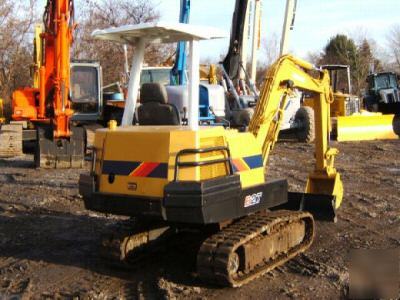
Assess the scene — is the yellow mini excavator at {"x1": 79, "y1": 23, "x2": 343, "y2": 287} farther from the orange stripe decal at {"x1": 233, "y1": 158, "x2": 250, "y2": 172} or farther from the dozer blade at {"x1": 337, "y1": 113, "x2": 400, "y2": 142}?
the dozer blade at {"x1": 337, "y1": 113, "x2": 400, "y2": 142}

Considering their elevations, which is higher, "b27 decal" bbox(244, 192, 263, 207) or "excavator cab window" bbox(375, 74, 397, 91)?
"excavator cab window" bbox(375, 74, 397, 91)

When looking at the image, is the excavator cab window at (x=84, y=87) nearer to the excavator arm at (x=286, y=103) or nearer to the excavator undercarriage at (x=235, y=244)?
the excavator arm at (x=286, y=103)

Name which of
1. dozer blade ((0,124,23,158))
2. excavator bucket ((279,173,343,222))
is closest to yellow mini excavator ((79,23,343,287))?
excavator bucket ((279,173,343,222))

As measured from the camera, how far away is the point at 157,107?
548 cm

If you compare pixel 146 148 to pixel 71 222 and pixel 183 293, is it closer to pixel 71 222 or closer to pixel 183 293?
pixel 183 293

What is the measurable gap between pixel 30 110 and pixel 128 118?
25.6 feet

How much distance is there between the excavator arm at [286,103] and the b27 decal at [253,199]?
73 cm

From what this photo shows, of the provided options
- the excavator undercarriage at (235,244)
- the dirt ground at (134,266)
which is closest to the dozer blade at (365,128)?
the dirt ground at (134,266)

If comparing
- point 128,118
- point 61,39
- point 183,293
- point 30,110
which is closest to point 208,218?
point 183,293

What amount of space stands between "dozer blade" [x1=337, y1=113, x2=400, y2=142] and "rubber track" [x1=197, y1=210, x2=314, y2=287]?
39.2 feet

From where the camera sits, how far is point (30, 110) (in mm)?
12797

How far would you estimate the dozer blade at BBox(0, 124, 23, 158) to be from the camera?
13039mm

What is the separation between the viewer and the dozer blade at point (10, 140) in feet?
42.8

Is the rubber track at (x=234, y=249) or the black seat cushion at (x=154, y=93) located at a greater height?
the black seat cushion at (x=154, y=93)
